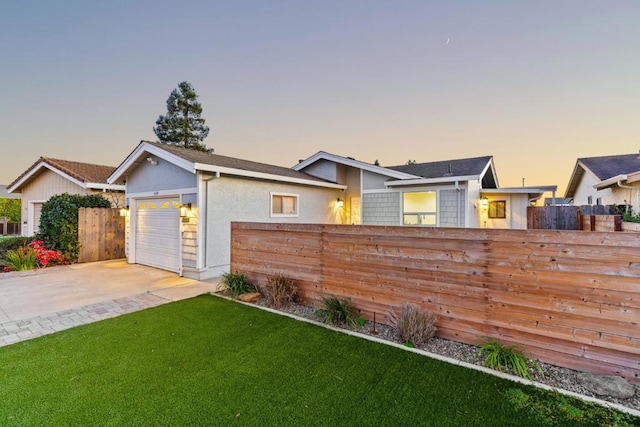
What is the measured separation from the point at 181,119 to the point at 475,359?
3119cm

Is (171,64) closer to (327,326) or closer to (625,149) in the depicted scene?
(327,326)

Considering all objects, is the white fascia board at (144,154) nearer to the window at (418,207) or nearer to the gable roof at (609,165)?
the window at (418,207)

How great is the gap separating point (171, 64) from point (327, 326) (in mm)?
13493

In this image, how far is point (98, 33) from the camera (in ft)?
36.7

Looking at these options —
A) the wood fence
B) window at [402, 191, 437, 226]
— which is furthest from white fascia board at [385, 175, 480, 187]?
the wood fence

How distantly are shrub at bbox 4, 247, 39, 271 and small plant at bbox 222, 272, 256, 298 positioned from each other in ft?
24.0

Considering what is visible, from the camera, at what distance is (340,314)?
4438 millimetres

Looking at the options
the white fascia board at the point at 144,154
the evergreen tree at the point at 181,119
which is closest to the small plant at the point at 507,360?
the white fascia board at the point at 144,154

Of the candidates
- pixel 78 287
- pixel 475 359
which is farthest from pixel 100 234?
pixel 475 359

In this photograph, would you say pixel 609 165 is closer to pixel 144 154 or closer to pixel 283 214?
pixel 283 214

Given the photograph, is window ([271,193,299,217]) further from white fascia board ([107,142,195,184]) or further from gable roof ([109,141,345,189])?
white fascia board ([107,142,195,184])

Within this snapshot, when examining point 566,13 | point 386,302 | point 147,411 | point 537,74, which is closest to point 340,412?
point 147,411

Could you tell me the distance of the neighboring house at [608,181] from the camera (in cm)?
1053

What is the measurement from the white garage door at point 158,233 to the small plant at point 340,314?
5.64m
